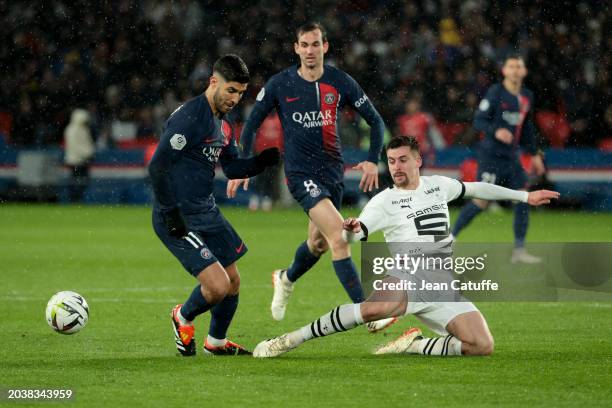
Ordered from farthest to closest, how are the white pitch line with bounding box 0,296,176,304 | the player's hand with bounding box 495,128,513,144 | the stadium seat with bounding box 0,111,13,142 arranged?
the stadium seat with bounding box 0,111,13,142 → the player's hand with bounding box 495,128,513,144 → the white pitch line with bounding box 0,296,176,304

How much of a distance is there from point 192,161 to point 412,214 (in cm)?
144

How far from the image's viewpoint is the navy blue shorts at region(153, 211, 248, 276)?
7.27 m

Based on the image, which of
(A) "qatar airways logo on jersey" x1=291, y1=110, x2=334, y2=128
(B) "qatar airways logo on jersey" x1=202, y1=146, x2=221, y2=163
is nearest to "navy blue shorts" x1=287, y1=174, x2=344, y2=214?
(A) "qatar airways logo on jersey" x1=291, y1=110, x2=334, y2=128

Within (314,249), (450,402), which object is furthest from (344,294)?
(450,402)

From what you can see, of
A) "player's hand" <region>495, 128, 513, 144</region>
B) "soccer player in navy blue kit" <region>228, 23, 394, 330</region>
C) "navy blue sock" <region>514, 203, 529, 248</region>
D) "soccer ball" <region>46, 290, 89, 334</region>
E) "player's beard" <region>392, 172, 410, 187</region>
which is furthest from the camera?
"navy blue sock" <region>514, 203, 529, 248</region>

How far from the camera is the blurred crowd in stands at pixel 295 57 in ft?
71.6

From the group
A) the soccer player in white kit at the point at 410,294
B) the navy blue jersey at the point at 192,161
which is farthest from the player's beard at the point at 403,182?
the navy blue jersey at the point at 192,161

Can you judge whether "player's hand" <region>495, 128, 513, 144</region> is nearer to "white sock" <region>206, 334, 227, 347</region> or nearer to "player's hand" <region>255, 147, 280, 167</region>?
"player's hand" <region>255, 147, 280, 167</region>

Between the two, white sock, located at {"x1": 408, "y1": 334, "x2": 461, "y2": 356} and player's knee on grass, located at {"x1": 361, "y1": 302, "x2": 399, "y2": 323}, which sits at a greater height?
player's knee on grass, located at {"x1": 361, "y1": 302, "x2": 399, "y2": 323}

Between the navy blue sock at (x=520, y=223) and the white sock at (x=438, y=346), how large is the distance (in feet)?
18.3

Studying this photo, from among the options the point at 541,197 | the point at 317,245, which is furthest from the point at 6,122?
the point at 541,197

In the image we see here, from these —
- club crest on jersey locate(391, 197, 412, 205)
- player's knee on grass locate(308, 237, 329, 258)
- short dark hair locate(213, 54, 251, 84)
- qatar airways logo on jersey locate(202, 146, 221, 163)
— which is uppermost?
short dark hair locate(213, 54, 251, 84)

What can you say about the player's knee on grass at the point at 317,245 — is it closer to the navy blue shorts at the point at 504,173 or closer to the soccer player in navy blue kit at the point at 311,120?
the soccer player in navy blue kit at the point at 311,120

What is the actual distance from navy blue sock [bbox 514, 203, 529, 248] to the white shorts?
220 inches
